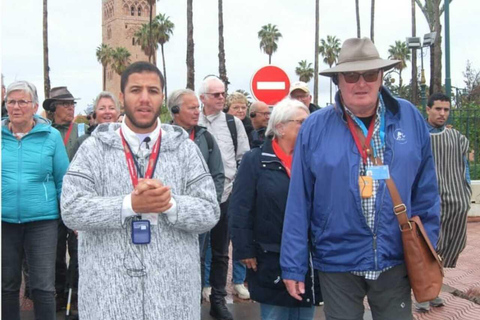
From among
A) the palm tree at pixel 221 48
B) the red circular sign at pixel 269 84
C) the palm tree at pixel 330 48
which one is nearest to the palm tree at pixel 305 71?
the palm tree at pixel 330 48

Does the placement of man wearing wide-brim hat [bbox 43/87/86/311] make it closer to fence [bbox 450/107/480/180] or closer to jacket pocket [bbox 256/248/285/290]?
jacket pocket [bbox 256/248/285/290]

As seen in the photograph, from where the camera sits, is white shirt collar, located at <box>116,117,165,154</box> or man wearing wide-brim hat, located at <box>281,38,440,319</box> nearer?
white shirt collar, located at <box>116,117,165,154</box>

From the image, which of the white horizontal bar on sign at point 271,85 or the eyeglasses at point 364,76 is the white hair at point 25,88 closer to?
the eyeglasses at point 364,76

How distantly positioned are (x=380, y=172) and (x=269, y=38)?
59.8 meters

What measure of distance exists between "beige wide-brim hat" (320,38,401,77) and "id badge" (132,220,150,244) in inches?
52.3

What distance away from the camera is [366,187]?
313cm

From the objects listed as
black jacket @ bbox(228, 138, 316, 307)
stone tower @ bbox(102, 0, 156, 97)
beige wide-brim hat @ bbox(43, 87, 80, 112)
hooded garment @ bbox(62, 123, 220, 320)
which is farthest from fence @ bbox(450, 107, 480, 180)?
stone tower @ bbox(102, 0, 156, 97)

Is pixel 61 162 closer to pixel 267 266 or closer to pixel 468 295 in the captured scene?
pixel 267 266

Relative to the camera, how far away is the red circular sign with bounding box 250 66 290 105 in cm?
852

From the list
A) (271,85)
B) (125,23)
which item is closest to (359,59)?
(271,85)

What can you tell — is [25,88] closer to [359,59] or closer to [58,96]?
[58,96]

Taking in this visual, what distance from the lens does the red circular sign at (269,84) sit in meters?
8.52

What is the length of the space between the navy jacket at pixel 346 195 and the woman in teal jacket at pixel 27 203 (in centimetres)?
209

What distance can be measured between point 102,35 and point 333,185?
11404 cm
